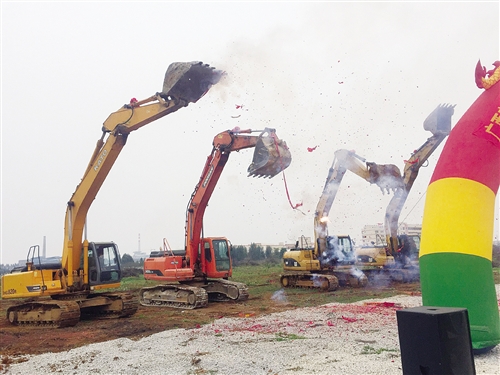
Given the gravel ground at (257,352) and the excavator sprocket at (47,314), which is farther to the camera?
the excavator sprocket at (47,314)

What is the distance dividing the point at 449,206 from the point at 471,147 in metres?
0.89

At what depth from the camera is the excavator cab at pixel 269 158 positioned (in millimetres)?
13602

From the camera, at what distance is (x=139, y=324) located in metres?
12.4

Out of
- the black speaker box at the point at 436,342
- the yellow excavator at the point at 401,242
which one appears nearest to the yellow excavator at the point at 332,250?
the yellow excavator at the point at 401,242

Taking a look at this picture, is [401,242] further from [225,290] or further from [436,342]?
[436,342]

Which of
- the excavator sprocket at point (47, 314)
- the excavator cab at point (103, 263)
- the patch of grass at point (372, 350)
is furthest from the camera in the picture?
the excavator cab at point (103, 263)

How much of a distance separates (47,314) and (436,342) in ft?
40.7

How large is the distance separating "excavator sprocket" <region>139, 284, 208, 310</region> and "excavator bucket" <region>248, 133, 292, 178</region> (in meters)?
4.47

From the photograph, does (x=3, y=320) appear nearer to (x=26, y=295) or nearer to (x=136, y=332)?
(x=26, y=295)

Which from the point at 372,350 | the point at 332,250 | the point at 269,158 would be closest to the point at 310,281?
the point at 332,250

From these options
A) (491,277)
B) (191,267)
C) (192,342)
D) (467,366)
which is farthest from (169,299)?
(467,366)

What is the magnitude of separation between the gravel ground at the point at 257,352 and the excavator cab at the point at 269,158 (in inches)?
173

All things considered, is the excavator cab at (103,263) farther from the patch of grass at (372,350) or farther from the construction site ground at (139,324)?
the patch of grass at (372,350)

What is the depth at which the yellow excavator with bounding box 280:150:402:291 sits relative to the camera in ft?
66.0
